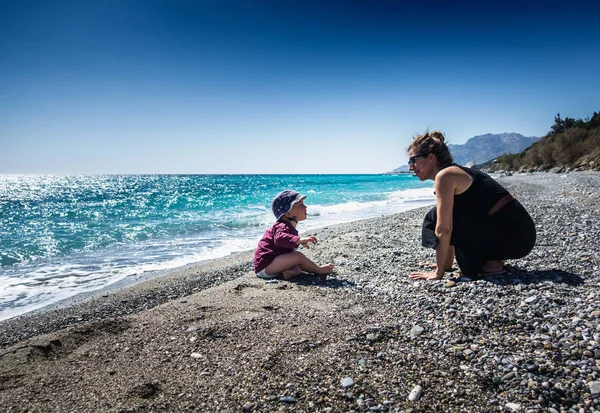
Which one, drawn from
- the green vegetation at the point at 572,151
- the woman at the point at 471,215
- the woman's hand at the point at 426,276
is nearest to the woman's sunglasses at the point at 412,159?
the woman at the point at 471,215

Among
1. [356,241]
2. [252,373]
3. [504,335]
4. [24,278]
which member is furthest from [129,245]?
[504,335]

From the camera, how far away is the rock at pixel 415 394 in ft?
7.32

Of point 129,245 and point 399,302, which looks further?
point 129,245

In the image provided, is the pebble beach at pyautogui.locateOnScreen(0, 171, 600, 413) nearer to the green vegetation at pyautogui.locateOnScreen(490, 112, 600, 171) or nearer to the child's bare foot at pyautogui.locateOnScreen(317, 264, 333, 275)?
the child's bare foot at pyautogui.locateOnScreen(317, 264, 333, 275)

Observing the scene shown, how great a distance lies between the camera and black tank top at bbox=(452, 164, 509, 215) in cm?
412

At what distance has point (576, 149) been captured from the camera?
36.9 m

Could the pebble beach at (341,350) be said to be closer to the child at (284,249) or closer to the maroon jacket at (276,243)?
the child at (284,249)

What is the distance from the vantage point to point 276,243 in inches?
212

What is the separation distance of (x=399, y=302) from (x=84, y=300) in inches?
235

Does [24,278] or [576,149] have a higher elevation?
[576,149]

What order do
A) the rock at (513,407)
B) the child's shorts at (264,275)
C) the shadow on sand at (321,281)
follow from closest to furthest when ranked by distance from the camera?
1. the rock at (513,407)
2. the shadow on sand at (321,281)
3. the child's shorts at (264,275)

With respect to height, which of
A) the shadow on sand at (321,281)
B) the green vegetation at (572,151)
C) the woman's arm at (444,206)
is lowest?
the shadow on sand at (321,281)

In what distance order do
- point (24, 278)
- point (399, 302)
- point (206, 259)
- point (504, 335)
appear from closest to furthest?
point (504, 335), point (399, 302), point (24, 278), point (206, 259)

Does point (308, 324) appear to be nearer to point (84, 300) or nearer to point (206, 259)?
point (84, 300)
